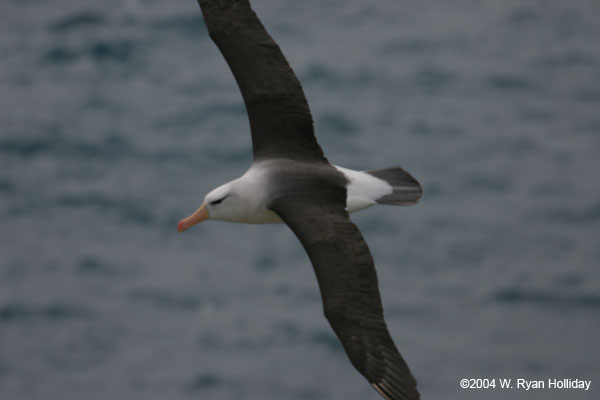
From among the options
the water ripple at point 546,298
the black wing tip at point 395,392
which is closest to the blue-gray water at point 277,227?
the water ripple at point 546,298

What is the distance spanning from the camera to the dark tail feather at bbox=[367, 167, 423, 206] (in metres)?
10.9

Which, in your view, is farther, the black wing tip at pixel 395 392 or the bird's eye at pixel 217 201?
the bird's eye at pixel 217 201

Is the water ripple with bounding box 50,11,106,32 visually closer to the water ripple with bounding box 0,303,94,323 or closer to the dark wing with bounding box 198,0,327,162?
the water ripple with bounding box 0,303,94,323

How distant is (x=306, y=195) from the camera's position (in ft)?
32.8

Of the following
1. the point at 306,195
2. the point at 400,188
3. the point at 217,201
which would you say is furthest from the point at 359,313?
the point at 400,188

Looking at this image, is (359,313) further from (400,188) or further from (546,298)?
(546,298)

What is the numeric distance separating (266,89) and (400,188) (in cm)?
170

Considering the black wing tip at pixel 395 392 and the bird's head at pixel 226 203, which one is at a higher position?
the bird's head at pixel 226 203

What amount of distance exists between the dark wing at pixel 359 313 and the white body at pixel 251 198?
1089mm

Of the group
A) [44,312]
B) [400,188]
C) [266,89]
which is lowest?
[400,188]

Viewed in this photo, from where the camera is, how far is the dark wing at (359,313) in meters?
8.84

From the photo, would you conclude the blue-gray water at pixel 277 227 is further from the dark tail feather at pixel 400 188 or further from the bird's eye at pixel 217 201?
the bird's eye at pixel 217 201

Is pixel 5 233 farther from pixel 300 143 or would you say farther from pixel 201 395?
pixel 300 143

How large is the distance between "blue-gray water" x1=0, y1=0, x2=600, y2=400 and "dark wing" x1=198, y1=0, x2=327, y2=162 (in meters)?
18.2
